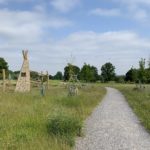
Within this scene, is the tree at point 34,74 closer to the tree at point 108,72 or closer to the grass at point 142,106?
the grass at point 142,106

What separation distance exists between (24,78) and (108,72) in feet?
337

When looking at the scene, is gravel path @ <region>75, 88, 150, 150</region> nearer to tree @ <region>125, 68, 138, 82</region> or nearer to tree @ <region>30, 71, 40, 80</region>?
tree @ <region>30, 71, 40, 80</region>

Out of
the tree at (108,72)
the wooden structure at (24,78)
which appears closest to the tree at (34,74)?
the wooden structure at (24,78)

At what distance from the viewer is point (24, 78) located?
118 ft

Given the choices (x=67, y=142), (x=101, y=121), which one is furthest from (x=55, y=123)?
(x=101, y=121)

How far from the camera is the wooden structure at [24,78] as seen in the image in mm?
35312

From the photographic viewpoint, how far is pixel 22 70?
3594cm

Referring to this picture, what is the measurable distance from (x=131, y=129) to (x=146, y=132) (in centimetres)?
71

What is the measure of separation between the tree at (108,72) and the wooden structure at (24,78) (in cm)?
9990

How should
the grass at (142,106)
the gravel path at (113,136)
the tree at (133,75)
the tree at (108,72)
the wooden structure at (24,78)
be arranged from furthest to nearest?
the tree at (108,72), the tree at (133,75), the wooden structure at (24,78), the grass at (142,106), the gravel path at (113,136)

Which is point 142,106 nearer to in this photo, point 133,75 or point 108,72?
point 133,75

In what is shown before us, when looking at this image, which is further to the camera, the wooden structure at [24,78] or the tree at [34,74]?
the tree at [34,74]

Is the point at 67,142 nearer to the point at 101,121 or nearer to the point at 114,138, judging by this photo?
the point at 114,138

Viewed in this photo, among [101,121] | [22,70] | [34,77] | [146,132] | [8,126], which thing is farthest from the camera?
[34,77]
